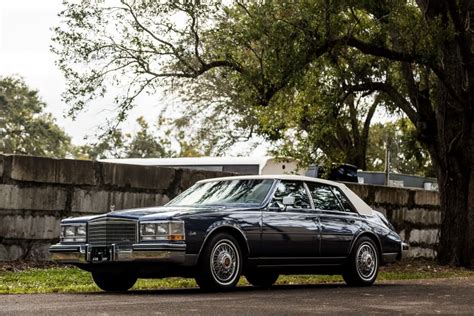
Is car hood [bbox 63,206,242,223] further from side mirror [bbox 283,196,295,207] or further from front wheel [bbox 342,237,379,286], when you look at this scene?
front wheel [bbox 342,237,379,286]

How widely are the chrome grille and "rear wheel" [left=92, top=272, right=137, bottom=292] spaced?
0.60 meters

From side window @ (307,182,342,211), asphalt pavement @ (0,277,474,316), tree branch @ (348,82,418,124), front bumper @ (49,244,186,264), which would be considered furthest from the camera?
tree branch @ (348,82,418,124)

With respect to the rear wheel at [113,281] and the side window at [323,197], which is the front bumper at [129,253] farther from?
the side window at [323,197]

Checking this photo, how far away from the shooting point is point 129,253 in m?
12.4

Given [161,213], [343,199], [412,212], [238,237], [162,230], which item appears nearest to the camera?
[162,230]

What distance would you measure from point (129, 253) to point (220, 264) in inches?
43.2

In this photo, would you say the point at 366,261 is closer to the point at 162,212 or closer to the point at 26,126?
the point at 162,212

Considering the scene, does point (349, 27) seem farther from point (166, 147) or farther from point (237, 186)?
point (166, 147)

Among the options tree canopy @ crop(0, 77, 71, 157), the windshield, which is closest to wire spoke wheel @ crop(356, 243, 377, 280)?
the windshield

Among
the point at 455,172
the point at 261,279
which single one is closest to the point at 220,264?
the point at 261,279

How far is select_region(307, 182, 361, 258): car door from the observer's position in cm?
1437

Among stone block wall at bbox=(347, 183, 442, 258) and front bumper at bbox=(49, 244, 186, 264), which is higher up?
stone block wall at bbox=(347, 183, 442, 258)

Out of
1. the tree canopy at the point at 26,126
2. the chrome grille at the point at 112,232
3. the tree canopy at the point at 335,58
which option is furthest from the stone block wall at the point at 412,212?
the tree canopy at the point at 26,126

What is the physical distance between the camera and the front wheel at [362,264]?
14.7 metres
